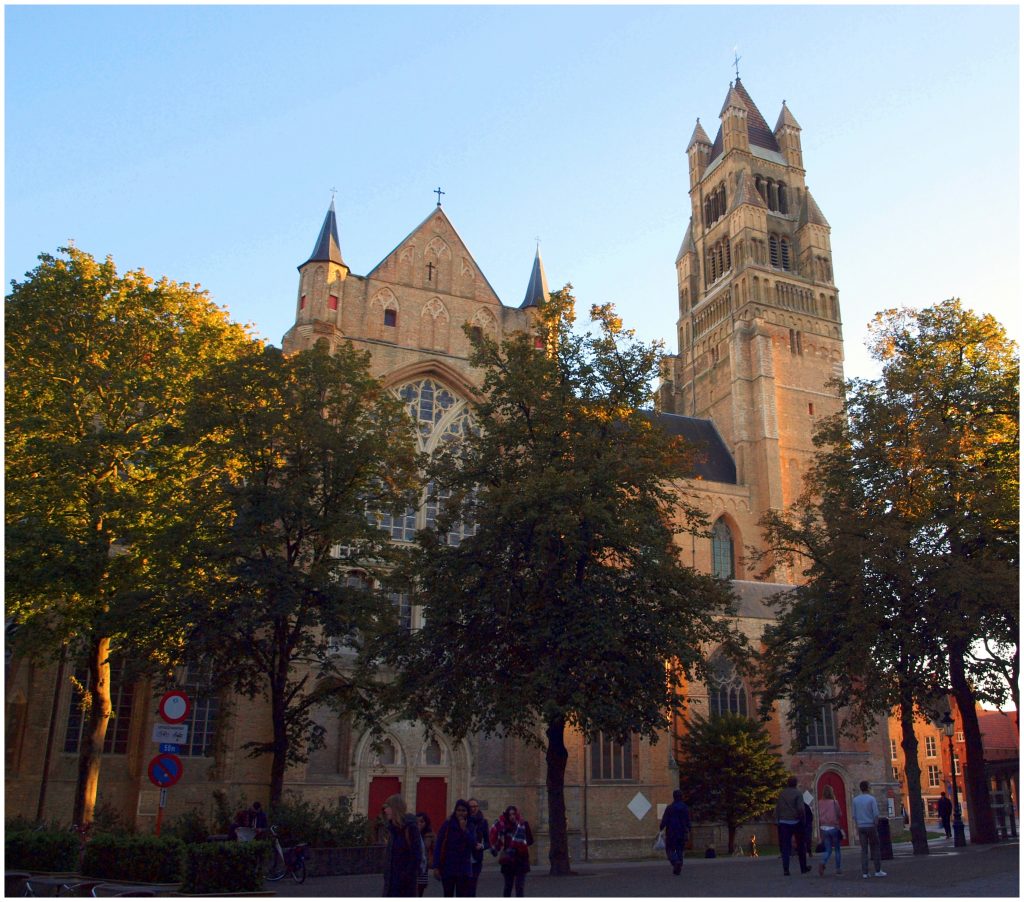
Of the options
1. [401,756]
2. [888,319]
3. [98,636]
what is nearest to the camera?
[98,636]

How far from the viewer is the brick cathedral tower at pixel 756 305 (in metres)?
47.6

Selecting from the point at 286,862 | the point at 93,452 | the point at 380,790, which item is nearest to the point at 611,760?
the point at 380,790

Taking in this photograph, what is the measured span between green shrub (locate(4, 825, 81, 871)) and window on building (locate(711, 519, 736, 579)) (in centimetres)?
3441

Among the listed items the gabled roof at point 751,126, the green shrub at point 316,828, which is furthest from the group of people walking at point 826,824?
the gabled roof at point 751,126

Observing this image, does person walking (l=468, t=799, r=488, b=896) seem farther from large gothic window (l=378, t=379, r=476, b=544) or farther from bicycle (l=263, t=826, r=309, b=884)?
large gothic window (l=378, t=379, r=476, b=544)

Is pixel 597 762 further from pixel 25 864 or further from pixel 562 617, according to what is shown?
pixel 25 864

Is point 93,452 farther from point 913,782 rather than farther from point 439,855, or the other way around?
point 913,782

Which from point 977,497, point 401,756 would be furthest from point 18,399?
point 977,497

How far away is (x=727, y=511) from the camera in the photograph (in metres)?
45.0

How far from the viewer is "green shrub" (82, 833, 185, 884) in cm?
1251

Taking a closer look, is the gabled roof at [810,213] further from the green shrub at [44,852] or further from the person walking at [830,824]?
the green shrub at [44,852]

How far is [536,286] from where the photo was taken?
3478 centimetres

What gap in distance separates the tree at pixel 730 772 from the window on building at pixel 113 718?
1652 centimetres

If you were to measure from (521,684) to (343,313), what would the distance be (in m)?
17.6
